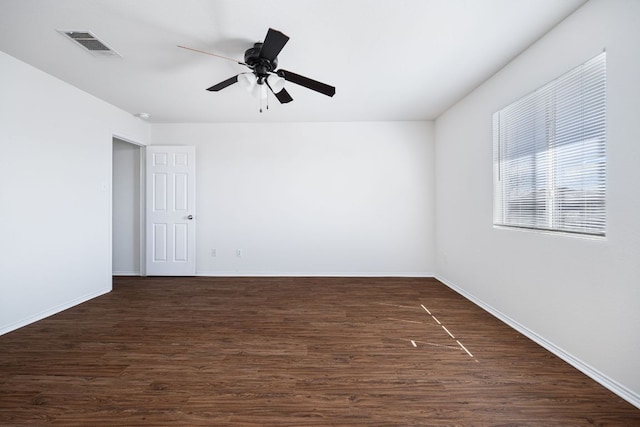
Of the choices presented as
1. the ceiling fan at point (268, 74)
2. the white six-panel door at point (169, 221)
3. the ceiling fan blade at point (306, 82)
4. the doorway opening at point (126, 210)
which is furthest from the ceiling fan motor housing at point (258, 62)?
the doorway opening at point (126, 210)

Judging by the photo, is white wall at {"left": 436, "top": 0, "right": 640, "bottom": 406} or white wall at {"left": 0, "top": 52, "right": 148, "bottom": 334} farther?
white wall at {"left": 0, "top": 52, "right": 148, "bottom": 334}

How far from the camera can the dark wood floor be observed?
154cm

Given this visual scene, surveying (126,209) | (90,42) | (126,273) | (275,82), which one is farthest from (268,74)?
(126,273)

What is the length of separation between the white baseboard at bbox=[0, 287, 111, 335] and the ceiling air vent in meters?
2.69

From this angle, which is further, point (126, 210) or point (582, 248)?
point (126, 210)

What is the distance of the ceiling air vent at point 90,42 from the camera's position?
7.22 ft

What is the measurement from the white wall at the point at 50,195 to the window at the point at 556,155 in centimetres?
491

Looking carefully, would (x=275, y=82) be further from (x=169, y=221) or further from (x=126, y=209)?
(x=126, y=209)

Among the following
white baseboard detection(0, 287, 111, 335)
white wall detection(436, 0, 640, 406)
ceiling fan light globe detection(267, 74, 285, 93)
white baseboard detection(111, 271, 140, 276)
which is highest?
ceiling fan light globe detection(267, 74, 285, 93)

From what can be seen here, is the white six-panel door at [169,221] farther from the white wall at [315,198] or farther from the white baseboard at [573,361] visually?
the white baseboard at [573,361]

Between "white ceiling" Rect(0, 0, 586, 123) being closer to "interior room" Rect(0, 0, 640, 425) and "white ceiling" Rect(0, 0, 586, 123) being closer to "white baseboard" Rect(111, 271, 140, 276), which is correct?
"interior room" Rect(0, 0, 640, 425)

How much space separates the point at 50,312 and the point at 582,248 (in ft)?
16.5

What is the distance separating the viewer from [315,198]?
4621mm

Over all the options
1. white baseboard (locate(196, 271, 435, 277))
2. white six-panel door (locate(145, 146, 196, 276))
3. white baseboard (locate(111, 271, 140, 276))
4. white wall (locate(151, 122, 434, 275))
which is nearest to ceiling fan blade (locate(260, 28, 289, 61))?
white wall (locate(151, 122, 434, 275))
